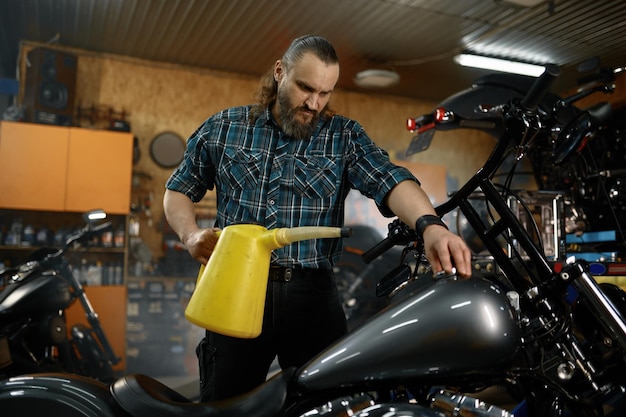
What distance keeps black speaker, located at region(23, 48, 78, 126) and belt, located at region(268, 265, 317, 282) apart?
181 inches

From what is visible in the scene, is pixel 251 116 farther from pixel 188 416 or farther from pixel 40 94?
pixel 40 94

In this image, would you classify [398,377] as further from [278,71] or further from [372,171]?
[278,71]

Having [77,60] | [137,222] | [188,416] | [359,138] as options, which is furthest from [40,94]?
[188,416]

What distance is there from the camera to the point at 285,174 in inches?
63.0

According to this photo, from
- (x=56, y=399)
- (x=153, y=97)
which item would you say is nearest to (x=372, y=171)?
(x=56, y=399)

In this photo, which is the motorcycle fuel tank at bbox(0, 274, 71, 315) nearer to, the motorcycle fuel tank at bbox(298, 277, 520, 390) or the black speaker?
the black speaker

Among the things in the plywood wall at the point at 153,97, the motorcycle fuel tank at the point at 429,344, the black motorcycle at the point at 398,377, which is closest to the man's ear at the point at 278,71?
the black motorcycle at the point at 398,377

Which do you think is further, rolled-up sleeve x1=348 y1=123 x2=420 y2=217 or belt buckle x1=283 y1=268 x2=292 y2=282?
belt buckle x1=283 y1=268 x2=292 y2=282

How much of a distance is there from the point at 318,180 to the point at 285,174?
93 mm

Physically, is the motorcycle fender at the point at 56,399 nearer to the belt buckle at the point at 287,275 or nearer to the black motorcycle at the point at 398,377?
the black motorcycle at the point at 398,377

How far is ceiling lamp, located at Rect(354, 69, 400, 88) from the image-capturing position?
19.8 ft

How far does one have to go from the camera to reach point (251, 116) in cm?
169

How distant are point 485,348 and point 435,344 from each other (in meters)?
0.08

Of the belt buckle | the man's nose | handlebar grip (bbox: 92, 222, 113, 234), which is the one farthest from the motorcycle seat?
handlebar grip (bbox: 92, 222, 113, 234)
